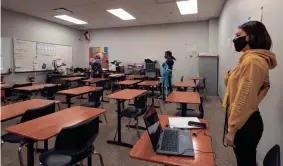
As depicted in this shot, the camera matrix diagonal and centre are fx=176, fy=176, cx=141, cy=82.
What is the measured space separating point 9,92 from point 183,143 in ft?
15.9

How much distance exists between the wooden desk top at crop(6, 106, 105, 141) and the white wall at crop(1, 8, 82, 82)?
17.0 feet

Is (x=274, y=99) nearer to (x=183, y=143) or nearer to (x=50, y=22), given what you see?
(x=183, y=143)

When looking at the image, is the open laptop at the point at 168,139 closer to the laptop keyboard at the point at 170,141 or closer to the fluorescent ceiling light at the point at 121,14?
the laptop keyboard at the point at 170,141

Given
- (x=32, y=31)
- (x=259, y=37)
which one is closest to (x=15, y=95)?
(x=32, y=31)

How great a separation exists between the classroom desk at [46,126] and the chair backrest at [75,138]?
9 centimetres

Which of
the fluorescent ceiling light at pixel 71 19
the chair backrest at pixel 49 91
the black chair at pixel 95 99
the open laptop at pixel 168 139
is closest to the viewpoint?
the open laptop at pixel 168 139

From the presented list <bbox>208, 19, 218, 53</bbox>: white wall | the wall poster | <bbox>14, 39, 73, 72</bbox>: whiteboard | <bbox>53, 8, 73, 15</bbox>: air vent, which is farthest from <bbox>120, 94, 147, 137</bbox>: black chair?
the wall poster

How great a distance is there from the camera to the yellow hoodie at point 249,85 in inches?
45.4

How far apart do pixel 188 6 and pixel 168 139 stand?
5392 mm

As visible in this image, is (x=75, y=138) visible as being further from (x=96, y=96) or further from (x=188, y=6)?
(x=188, y=6)

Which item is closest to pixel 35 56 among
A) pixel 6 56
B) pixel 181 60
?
pixel 6 56

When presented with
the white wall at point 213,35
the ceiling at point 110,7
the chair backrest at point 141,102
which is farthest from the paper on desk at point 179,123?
the white wall at point 213,35

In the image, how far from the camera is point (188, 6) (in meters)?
5.66

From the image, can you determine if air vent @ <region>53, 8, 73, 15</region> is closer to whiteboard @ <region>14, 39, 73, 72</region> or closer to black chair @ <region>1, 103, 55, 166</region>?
whiteboard @ <region>14, 39, 73, 72</region>
